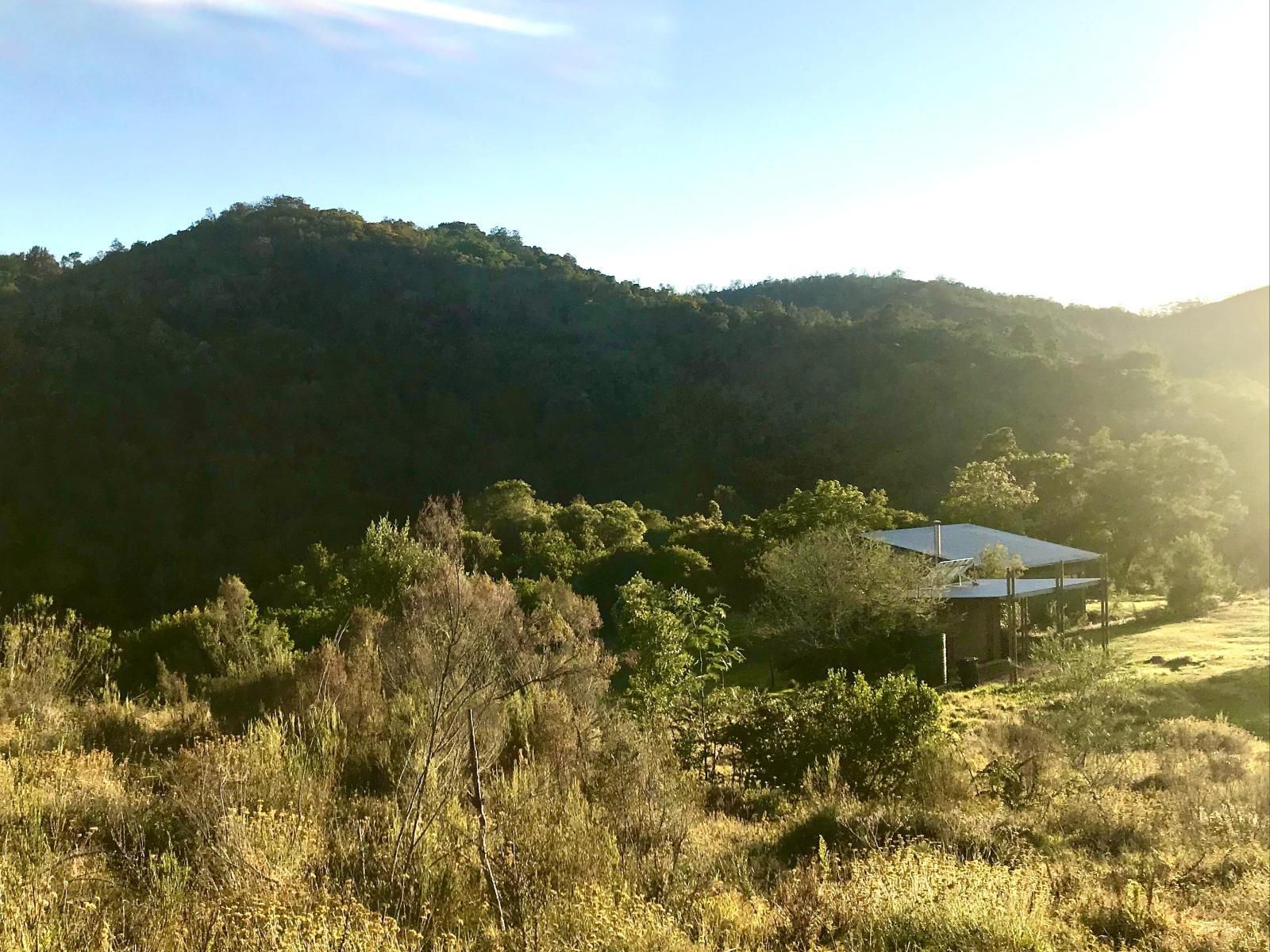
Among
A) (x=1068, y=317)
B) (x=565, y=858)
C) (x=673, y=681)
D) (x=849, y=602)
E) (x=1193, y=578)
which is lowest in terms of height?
(x=1193, y=578)

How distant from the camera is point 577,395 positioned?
61312 mm

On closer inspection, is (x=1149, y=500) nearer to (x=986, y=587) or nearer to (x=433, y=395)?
(x=986, y=587)

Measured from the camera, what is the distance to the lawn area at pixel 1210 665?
45.1 ft

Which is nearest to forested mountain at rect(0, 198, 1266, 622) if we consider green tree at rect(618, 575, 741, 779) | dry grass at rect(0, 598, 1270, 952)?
green tree at rect(618, 575, 741, 779)

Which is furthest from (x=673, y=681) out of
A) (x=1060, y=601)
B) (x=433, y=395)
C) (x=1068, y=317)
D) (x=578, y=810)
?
(x=1068, y=317)

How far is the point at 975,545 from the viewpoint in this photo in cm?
2236

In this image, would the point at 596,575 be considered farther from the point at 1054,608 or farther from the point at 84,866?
the point at 84,866

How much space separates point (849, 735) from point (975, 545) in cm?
1570

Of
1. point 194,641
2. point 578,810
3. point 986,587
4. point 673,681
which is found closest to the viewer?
point 578,810

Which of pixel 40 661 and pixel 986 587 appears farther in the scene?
pixel 986 587

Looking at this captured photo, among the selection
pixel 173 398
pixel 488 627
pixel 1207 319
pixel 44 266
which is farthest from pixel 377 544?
pixel 1207 319

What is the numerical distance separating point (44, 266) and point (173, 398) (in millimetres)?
22508

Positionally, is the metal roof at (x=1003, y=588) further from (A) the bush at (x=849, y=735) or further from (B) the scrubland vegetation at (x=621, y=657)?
(A) the bush at (x=849, y=735)

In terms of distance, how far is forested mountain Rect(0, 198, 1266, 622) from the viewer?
156 ft
